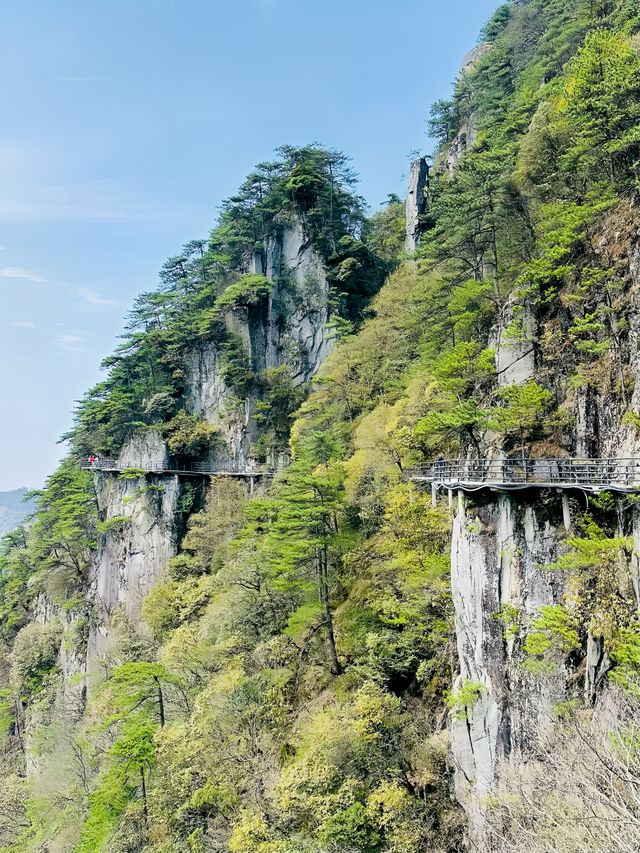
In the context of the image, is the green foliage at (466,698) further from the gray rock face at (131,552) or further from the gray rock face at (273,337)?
the gray rock face at (273,337)

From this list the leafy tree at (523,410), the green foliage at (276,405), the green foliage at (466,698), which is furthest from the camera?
the green foliage at (276,405)

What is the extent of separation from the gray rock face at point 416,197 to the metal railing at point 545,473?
1048 inches

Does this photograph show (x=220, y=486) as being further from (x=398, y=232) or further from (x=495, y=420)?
(x=398, y=232)

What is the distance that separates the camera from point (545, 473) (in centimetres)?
1417

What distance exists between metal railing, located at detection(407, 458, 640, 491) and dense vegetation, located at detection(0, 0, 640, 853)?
0.74 meters

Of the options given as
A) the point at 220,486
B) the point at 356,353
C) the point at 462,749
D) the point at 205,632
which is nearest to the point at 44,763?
the point at 205,632

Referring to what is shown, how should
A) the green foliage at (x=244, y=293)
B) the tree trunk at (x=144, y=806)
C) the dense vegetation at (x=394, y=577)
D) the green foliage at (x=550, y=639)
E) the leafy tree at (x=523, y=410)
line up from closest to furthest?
the green foliage at (x=550, y=639) < the dense vegetation at (x=394, y=577) < the leafy tree at (x=523, y=410) < the tree trunk at (x=144, y=806) < the green foliage at (x=244, y=293)

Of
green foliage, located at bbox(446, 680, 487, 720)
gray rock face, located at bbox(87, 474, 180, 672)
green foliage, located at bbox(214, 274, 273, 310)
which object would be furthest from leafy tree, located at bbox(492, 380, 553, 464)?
green foliage, located at bbox(214, 274, 273, 310)

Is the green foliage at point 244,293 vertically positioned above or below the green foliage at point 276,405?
above

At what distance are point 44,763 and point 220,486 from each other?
59.2 ft

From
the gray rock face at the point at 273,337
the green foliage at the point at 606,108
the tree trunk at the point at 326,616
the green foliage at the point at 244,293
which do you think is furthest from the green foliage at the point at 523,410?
the green foliage at the point at 244,293

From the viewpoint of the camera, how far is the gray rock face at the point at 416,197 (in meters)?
38.8

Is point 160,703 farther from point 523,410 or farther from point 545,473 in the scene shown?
point 523,410

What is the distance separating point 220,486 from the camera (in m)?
36.1
